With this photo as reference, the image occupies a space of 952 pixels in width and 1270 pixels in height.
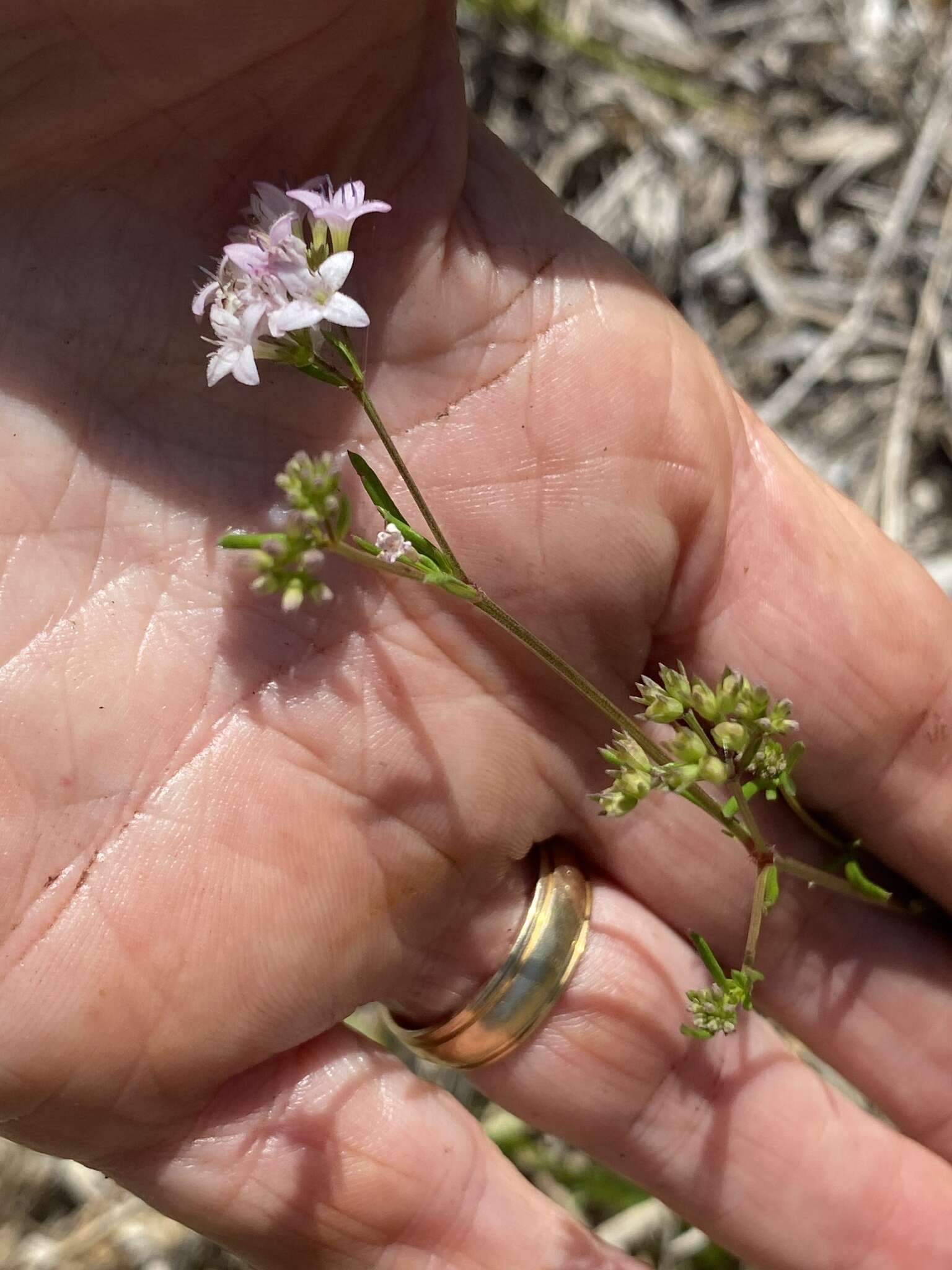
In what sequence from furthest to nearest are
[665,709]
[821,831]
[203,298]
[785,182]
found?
[785,182]
[821,831]
[665,709]
[203,298]

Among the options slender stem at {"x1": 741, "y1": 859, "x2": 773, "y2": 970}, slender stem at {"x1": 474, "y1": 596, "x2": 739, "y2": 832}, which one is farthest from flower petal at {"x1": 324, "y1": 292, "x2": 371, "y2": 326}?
slender stem at {"x1": 741, "y1": 859, "x2": 773, "y2": 970}

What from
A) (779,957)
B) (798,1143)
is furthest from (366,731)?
(798,1143)

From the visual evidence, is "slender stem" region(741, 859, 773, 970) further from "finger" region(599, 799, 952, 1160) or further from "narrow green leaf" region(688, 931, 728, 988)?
"finger" region(599, 799, 952, 1160)

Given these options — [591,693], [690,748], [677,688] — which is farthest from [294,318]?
[690,748]

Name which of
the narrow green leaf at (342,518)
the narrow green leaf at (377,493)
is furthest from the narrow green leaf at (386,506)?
the narrow green leaf at (342,518)

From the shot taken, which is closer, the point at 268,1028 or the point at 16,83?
→ the point at 16,83

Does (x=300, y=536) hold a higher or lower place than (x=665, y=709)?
higher

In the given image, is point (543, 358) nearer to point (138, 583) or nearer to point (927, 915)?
point (138, 583)

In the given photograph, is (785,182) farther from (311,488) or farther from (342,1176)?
(342,1176)
